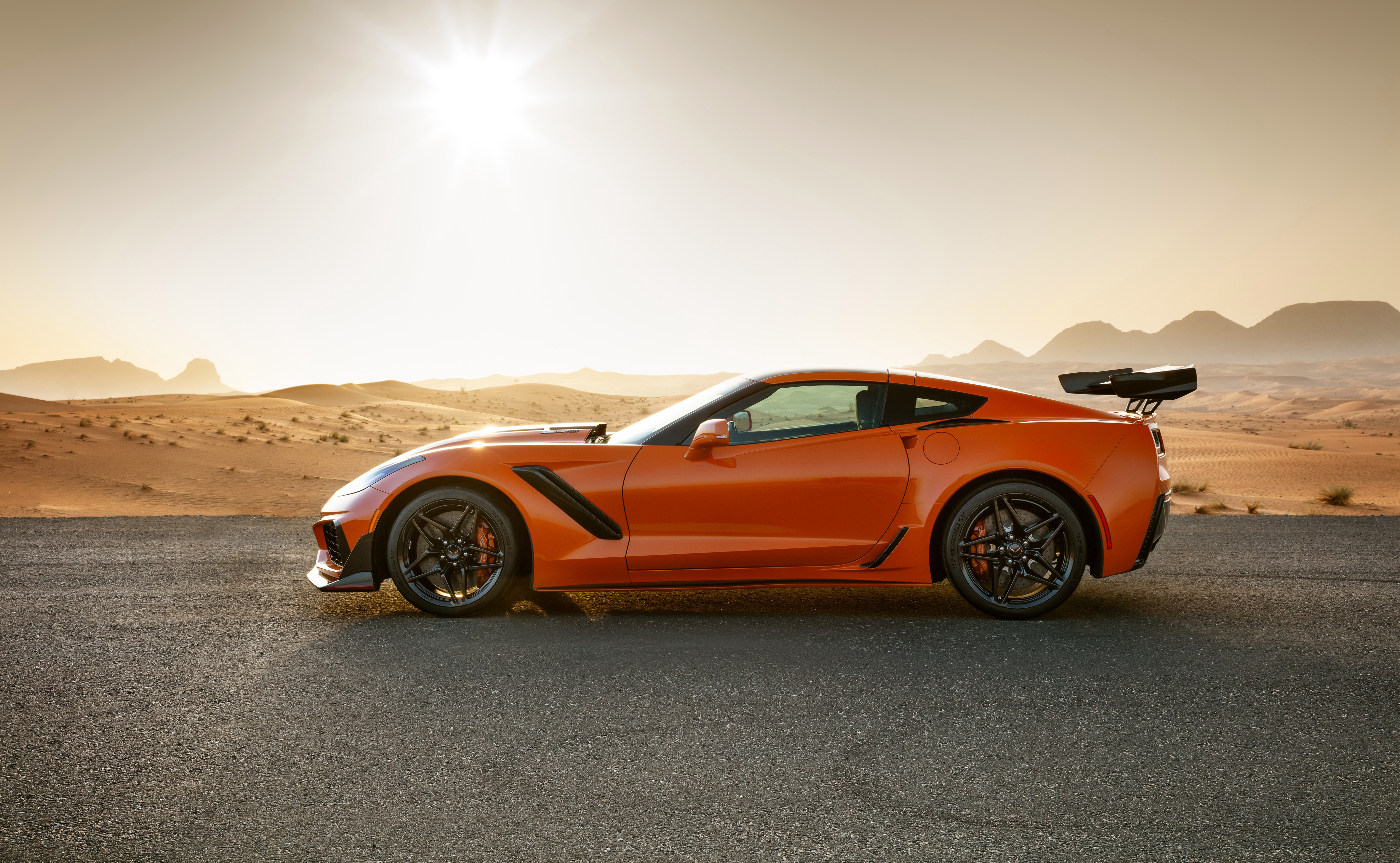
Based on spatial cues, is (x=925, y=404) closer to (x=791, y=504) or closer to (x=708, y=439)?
(x=791, y=504)

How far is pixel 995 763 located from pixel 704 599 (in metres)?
2.73

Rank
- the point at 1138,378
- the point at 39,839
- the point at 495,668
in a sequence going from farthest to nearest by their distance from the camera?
the point at 1138,378
the point at 495,668
the point at 39,839

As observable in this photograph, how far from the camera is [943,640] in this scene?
14.7 ft

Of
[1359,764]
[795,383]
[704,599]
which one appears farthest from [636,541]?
[1359,764]

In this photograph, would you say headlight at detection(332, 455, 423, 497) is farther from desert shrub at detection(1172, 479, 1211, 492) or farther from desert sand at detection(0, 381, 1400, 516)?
desert shrub at detection(1172, 479, 1211, 492)

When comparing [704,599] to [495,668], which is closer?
[495,668]

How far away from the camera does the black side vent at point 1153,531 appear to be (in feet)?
16.2

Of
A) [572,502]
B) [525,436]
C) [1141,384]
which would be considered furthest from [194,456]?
[1141,384]

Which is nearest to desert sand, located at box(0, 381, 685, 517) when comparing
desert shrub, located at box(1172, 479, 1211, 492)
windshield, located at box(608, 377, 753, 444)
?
windshield, located at box(608, 377, 753, 444)

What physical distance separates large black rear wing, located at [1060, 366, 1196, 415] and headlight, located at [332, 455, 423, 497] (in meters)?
4.02

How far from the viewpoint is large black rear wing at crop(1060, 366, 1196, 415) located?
5.17 m

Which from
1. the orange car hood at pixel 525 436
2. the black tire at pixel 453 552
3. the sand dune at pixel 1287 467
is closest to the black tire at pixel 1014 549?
the orange car hood at pixel 525 436

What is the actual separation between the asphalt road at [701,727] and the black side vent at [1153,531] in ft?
1.16

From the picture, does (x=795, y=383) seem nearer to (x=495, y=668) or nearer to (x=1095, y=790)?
(x=495, y=668)
